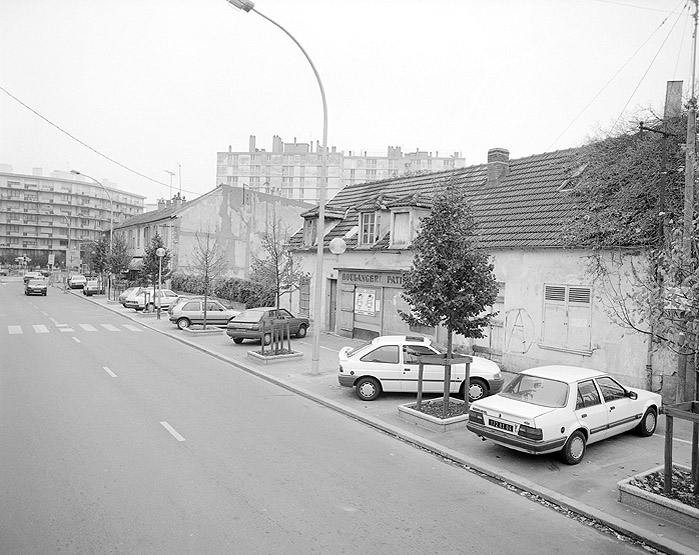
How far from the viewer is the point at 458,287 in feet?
35.3

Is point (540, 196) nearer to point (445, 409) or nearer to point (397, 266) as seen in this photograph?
point (397, 266)

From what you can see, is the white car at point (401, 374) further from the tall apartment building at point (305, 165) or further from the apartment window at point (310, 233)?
the tall apartment building at point (305, 165)

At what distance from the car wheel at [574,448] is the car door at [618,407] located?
87 centimetres

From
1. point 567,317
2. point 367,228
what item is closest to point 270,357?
point 367,228

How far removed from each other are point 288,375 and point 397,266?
22.2 ft

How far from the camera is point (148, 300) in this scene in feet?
112

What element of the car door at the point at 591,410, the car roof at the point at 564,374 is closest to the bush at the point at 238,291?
the car roof at the point at 564,374

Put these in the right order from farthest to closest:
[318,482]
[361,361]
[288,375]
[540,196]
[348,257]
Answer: [348,257] < [540,196] < [288,375] < [361,361] < [318,482]

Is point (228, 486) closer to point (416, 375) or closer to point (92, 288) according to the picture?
point (416, 375)

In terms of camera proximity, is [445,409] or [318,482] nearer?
[318,482]

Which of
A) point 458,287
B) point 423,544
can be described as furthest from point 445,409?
point 423,544

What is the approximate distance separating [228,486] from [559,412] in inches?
202

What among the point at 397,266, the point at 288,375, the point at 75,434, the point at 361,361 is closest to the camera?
the point at 75,434

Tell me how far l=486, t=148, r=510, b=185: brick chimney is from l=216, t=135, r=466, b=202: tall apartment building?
7130 cm
